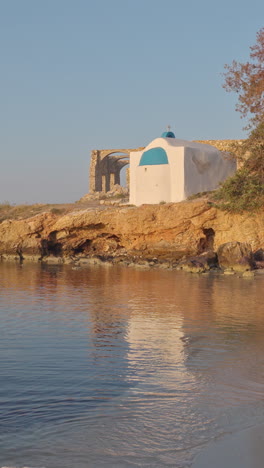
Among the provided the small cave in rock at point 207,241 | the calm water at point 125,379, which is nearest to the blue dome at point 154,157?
the small cave in rock at point 207,241

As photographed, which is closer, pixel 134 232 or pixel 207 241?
pixel 207 241

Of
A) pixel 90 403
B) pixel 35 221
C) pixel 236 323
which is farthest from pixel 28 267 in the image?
pixel 90 403

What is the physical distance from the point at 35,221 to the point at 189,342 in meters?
22.1

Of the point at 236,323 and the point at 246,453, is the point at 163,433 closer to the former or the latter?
the point at 246,453

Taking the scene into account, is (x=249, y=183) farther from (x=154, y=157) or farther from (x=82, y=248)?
(x=82, y=248)

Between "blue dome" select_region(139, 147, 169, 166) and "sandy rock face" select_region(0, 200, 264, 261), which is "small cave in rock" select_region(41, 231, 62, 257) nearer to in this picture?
"sandy rock face" select_region(0, 200, 264, 261)

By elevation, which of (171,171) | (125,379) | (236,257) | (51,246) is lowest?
(125,379)

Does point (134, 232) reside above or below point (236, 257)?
above

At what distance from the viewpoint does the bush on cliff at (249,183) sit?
2388cm

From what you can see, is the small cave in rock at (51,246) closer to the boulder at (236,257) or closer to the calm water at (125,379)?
the boulder at (236,257)

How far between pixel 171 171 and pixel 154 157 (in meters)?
1.26

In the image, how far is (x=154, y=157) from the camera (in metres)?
29.8

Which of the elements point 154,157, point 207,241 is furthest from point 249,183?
point 154,157

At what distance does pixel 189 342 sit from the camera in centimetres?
894
